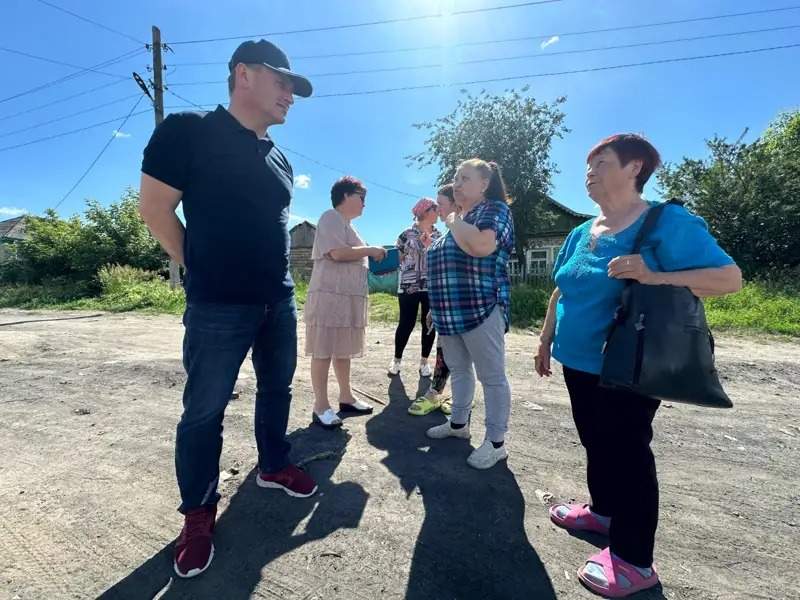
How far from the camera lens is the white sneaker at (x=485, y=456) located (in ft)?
7.95

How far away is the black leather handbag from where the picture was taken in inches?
52.2

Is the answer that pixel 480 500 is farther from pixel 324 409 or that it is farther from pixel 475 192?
pixel 475 192

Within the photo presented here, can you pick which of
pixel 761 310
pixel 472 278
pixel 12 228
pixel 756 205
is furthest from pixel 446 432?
pixel 12 228

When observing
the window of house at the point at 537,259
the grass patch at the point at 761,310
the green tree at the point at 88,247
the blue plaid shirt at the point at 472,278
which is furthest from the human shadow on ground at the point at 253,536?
the window of house at the point at 537,259

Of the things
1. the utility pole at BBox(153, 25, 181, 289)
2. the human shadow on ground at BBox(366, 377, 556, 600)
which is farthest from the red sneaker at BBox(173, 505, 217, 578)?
the utility pole at BBox(153, 25, 181, 289)

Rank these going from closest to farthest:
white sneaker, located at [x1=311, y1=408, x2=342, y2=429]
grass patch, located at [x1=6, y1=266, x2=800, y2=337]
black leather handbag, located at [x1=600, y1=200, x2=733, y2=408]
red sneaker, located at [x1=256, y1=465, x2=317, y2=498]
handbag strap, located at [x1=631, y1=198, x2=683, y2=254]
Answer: black leather handbag, located at [x1=600, y1=200, x2=733, y2=408] < handbag strap, located at [x1=631, y1=198, x2=683, y2=254] < red sneaker, located at [x1=256, y1=465, x2=317, y2=498] < white sneaker, located at [x1=311, y1=408, x2=342, y2=429] < grass patch, located at [x1=6, y1=266, x2=800, y2=337]

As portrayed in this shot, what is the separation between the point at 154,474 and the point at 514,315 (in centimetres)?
743

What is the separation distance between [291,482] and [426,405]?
1.48 metres

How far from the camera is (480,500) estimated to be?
83.0 inches

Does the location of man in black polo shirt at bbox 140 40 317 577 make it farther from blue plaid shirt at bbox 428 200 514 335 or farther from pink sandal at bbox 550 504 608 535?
pink sandal at bbox 550 504 608 535

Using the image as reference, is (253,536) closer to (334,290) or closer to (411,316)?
(334,290)

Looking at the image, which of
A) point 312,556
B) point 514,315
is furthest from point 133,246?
point 312,556

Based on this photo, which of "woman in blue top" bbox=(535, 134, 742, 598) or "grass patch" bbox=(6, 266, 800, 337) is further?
"grass patch" bbox=(6, 266, 800, 337)

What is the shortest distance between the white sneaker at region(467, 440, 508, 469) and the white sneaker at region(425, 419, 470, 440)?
1.05 ft
